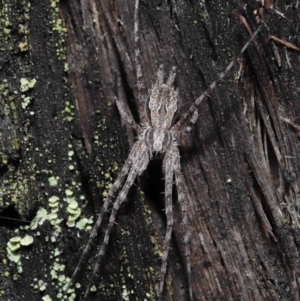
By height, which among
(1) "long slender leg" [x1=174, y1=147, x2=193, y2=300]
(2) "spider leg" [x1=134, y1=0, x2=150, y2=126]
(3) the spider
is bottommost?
(1) "long slender leg" [x1=174, y1=147, x2=193, y2=300]

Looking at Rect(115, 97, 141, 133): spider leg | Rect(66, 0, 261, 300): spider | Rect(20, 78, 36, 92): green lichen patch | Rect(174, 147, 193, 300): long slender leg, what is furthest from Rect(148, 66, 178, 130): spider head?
Rect(20, 78, 36, 92): green lichen patch

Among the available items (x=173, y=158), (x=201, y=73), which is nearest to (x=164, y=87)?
(x=201, y=73)

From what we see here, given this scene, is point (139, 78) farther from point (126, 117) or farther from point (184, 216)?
point (184, 216)

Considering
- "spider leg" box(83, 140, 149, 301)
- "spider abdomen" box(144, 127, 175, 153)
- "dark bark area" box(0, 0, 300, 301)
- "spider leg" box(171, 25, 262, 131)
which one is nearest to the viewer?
"spider leg" box(171, 25, 262, 131)

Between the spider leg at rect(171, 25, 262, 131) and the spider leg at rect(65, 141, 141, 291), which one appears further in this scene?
the spider leg at rect(65, 141, 141, 291)

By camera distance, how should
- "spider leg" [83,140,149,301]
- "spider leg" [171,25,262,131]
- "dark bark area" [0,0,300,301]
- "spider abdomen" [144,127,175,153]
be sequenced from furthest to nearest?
"spider abdomen" [144,127,175,153]
"spider leg" [83,140,149,301]
"dark bark area" [0,0,300,301]
"spider leg" [171,25,262,131]

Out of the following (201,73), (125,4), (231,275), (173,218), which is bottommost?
(231,275)

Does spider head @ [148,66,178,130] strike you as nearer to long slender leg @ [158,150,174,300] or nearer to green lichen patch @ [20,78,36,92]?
long slender leg @ [158,150,174,300]

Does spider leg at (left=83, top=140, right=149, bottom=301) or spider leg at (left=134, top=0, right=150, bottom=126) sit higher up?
spider leg at (left=134, top=0, right=150, bottom=126)

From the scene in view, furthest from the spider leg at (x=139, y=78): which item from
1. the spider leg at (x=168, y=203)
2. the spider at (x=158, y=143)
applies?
the spider leg at (x=168, y=203)

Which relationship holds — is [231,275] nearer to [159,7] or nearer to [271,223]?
[271,223]
